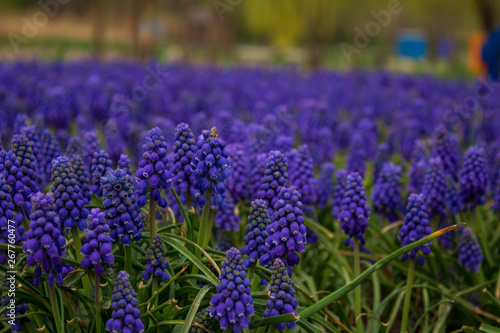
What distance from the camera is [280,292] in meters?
2.78

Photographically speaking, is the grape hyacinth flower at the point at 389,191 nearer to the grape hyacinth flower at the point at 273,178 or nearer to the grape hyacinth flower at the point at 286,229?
the grape hyacinth flower at the point at 273,178

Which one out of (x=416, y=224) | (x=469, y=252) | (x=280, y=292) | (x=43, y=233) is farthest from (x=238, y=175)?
(x=43, y=233)

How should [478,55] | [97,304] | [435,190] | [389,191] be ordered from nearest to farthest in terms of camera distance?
[97,304] < [435,190] < [389,191] < [478,55]

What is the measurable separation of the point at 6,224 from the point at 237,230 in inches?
74.2

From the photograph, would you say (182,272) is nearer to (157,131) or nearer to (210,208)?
(210,208)

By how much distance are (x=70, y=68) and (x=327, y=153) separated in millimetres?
9816

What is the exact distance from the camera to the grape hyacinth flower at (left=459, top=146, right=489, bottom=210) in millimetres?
4719

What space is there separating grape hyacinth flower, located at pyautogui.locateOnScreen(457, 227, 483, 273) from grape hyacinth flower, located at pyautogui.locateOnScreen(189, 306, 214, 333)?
2.43 metres

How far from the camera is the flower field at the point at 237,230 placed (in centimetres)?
286

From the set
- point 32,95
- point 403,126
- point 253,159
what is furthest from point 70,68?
point 253,159

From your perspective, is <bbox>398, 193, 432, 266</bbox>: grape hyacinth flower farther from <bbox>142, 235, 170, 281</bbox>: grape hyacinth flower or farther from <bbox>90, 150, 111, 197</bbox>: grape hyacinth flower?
<bbox>90, 150, 111, 197</bbox>: grape hyacinth flower

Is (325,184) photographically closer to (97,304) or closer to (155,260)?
(155,260)

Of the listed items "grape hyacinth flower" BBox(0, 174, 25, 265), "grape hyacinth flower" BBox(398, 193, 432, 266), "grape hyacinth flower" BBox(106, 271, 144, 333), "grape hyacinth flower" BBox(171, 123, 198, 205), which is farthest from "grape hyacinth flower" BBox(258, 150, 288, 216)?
"grape hyacinth flower" BBox(0, 174, 25, 265)

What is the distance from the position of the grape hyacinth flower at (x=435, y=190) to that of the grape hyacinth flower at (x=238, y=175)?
→ 1.60 meters
